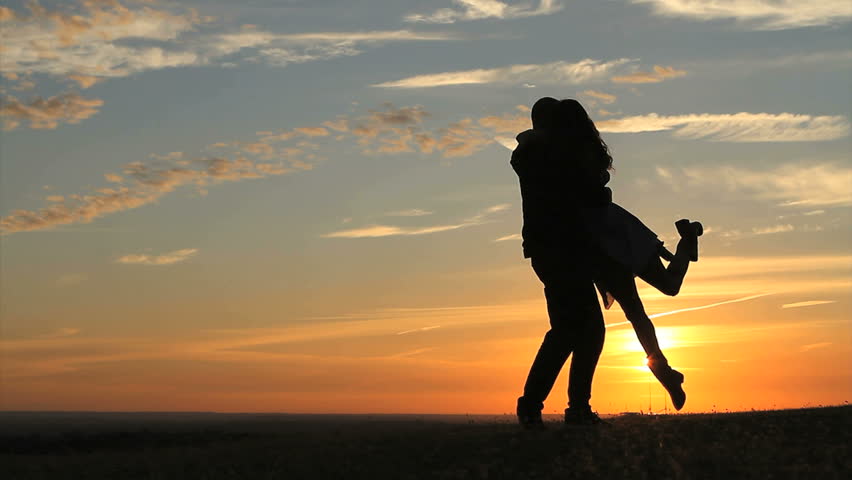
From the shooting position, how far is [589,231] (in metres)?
9.18

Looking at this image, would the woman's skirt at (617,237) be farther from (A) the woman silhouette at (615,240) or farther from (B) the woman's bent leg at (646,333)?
(B) the woman's bent leg at (646,333)

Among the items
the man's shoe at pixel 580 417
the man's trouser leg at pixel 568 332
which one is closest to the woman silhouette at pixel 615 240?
the man's trouser leg at pixel 568 332

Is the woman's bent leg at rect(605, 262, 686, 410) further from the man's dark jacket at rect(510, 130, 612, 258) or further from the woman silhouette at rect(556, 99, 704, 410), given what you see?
the man's dark jacket at rect(510, 130, 612, 258)

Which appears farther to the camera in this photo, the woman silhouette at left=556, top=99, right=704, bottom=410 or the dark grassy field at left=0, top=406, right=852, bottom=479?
the woman silhouette at left=556, top=99, right=704, bottom=410

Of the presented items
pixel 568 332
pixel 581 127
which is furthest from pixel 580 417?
pixel 581 127

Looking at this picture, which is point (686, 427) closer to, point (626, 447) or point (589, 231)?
point (626, 447)

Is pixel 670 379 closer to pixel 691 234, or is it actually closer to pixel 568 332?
pixel 568 332

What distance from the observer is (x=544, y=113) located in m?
9.25

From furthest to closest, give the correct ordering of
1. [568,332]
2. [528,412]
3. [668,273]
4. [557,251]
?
[668,273]
[528,412]
[568,332]
[557,251]

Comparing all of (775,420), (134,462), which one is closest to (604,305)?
(775,420)

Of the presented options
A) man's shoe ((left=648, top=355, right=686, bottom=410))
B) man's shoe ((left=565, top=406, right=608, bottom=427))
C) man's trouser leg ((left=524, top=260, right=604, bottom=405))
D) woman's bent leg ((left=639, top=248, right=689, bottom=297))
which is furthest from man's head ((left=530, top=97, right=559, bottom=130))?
man's shoe ((left=565, top=406, right=608, bottom=427))

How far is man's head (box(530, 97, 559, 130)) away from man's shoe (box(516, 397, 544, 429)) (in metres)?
2.68

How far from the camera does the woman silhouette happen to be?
30.0 ft

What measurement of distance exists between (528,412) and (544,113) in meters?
2.91
